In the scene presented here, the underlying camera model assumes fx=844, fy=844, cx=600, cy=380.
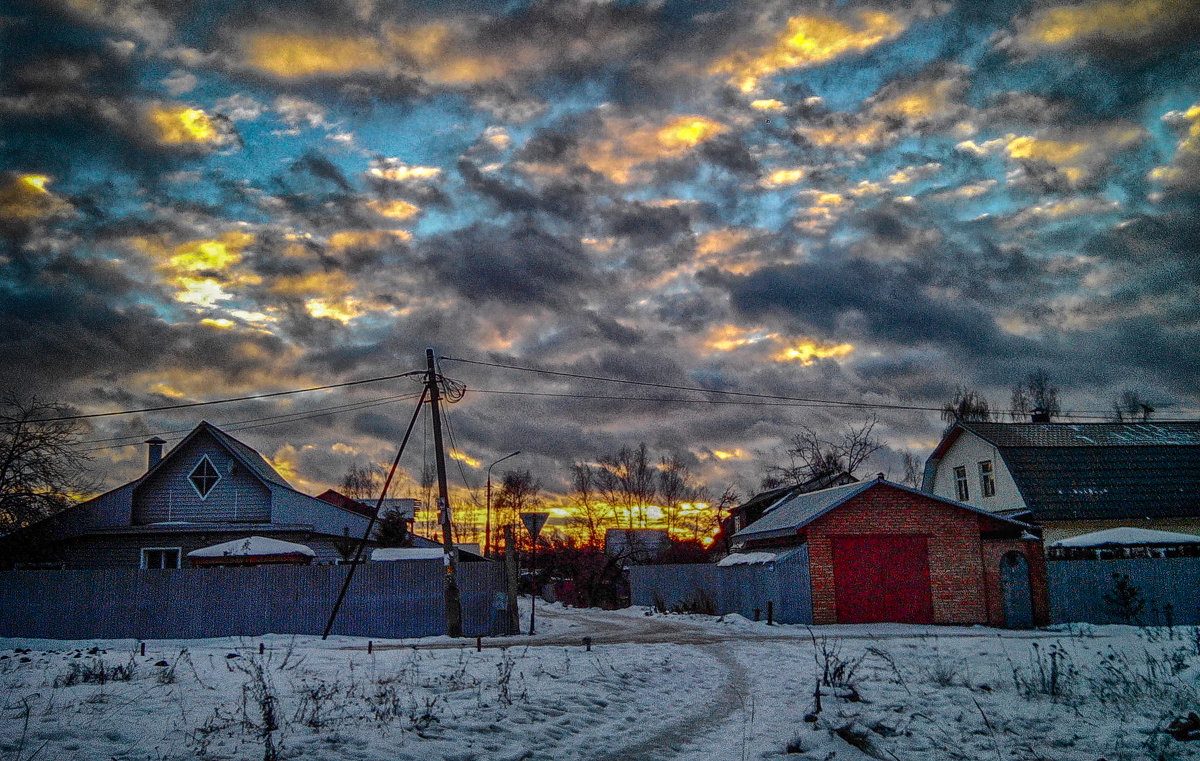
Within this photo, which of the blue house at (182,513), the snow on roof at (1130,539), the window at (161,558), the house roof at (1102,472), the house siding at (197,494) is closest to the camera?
the snow on roof at (1130,539)

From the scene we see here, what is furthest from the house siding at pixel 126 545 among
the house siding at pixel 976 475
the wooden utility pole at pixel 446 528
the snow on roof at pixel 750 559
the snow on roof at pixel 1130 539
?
the snow on roof at pixel 1130 539

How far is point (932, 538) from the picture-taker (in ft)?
83.2

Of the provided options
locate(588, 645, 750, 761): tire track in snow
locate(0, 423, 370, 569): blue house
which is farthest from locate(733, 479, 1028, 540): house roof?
locate(0, 423, 370, 569): blue house

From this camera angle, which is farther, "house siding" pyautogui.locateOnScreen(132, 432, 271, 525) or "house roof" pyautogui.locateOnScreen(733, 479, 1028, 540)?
"house siding" pyautogui.locateOnScreen(132, 432, 271, 525)

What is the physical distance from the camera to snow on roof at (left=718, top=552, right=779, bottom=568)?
26797 mm

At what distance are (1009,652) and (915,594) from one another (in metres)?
10.2

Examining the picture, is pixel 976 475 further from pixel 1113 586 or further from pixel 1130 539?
pixel 1113 586

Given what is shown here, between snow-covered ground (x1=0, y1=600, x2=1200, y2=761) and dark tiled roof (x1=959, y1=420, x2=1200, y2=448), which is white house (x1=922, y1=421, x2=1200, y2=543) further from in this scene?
snow-covered ground (x1=0, y1=600, x2=1200, y2=761)

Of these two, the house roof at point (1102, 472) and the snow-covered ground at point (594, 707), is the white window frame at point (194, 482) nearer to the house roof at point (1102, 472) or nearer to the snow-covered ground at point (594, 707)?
the snow-covered ground at point (594, 707)

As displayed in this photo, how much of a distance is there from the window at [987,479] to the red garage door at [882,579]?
1199 centimetres

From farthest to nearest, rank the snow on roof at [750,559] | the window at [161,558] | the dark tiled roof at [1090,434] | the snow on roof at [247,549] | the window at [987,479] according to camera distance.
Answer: the window at [987,479]
the dark tiled roof at [1090,434]
the window at [161,558]
the snow on roof at [750,559]
the snow on roof at [247,549]

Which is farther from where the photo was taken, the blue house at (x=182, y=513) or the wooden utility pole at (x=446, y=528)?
the blue house at (x=182, y=513)

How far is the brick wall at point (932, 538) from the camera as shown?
24922mm

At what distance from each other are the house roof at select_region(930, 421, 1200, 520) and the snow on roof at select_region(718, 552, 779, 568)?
11.3 m
